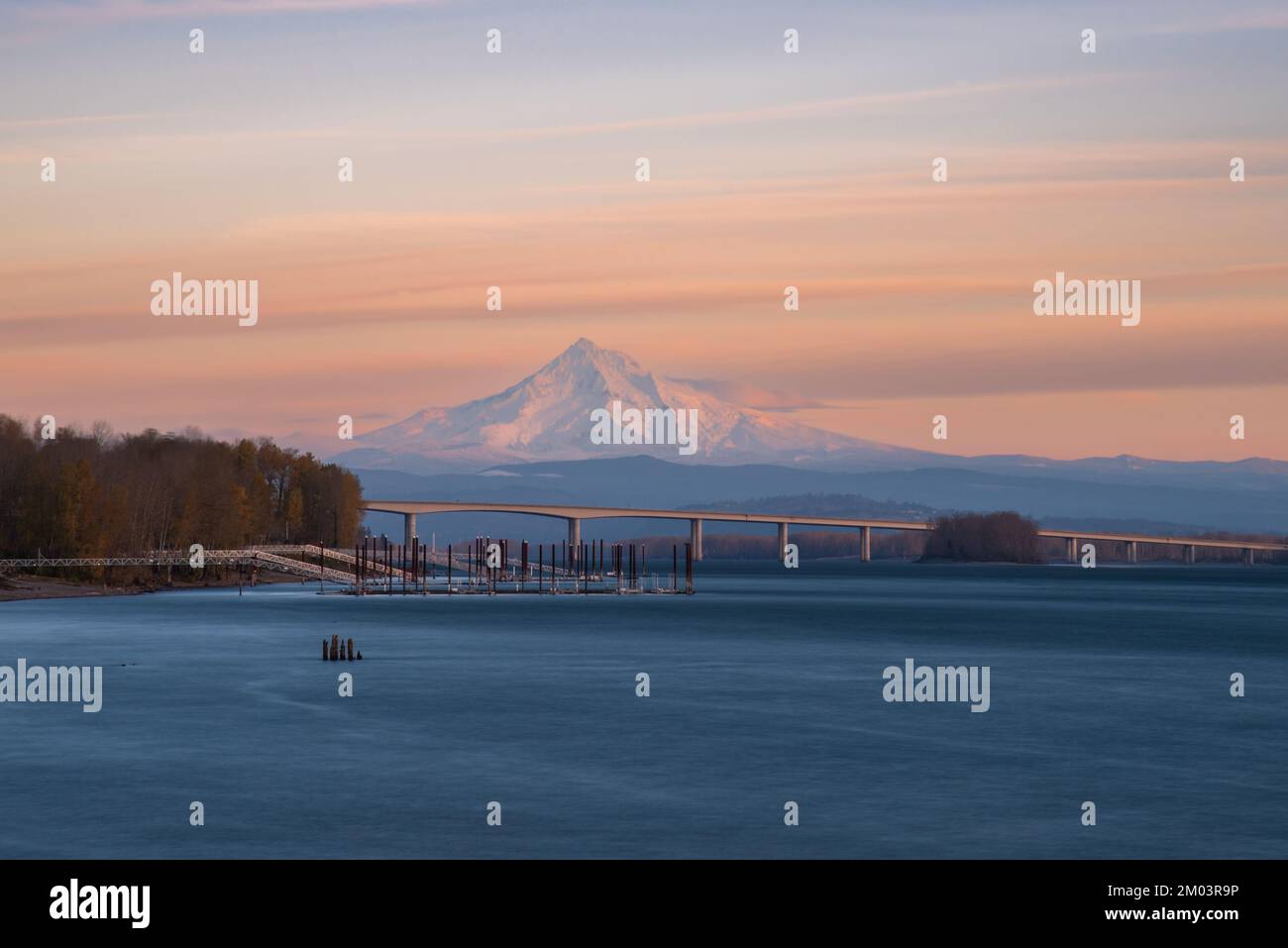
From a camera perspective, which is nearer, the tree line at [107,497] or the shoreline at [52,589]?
the shoreline at [52,589]

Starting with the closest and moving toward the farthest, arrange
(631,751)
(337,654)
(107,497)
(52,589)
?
(631,751), (337,654), (52,589), (107,497)

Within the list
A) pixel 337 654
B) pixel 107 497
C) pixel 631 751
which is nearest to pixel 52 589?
pixel 107 497

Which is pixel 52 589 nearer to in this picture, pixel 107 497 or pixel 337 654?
pixel 107 497

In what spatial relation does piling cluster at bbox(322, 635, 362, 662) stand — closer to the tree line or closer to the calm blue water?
the calm blue water

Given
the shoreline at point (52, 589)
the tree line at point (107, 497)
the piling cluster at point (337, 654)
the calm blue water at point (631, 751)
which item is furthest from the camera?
the tree line at point (107, 497)

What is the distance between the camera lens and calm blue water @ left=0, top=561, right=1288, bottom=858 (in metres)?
36.5

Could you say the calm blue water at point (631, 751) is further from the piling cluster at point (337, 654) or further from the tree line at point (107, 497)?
the tree line at point (107, 497)

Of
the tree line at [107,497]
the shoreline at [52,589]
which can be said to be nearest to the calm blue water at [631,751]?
the shoreline at [52,589]

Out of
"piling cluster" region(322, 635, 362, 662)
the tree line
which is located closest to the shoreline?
the tree line

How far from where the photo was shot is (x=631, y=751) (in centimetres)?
4994

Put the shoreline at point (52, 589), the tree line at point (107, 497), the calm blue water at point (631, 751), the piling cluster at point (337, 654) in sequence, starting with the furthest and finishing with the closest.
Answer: the tree line at point (107, 497)
the shoreline at point (52, 589)
the piling cluster at point (337, 654)
the calm blue water at point (631, 751)

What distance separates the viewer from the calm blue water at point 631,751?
3647 cm
